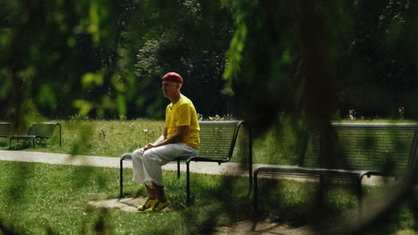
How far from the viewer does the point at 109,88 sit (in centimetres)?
156

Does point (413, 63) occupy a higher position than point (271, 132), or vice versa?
point (413, 63)

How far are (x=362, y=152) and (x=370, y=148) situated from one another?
0.07 feet

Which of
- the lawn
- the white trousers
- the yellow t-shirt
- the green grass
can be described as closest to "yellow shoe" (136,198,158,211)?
the white trousers

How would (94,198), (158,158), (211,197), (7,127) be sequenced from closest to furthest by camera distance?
(7,127) < (94,198) < (211,197) < (158,158)

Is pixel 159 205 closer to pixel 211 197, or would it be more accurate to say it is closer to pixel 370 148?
pixel 211 197

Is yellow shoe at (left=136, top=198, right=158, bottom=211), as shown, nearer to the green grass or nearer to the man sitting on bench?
the man sitting on bench

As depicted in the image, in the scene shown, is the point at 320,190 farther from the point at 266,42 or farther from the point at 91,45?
the point at 91,45

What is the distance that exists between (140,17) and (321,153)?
43 centimetres

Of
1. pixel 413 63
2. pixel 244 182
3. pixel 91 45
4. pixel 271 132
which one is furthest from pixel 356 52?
pixel 91 45

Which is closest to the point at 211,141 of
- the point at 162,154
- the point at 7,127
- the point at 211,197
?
the point at 162,154

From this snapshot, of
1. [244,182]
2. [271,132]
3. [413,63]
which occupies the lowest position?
[244,182]

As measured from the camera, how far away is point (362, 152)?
66.8 inches

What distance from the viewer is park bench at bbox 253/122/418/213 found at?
1.57 meters

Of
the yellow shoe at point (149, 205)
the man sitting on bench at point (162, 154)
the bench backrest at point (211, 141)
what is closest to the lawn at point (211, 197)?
the man sitting on bench at point (162, 154)
